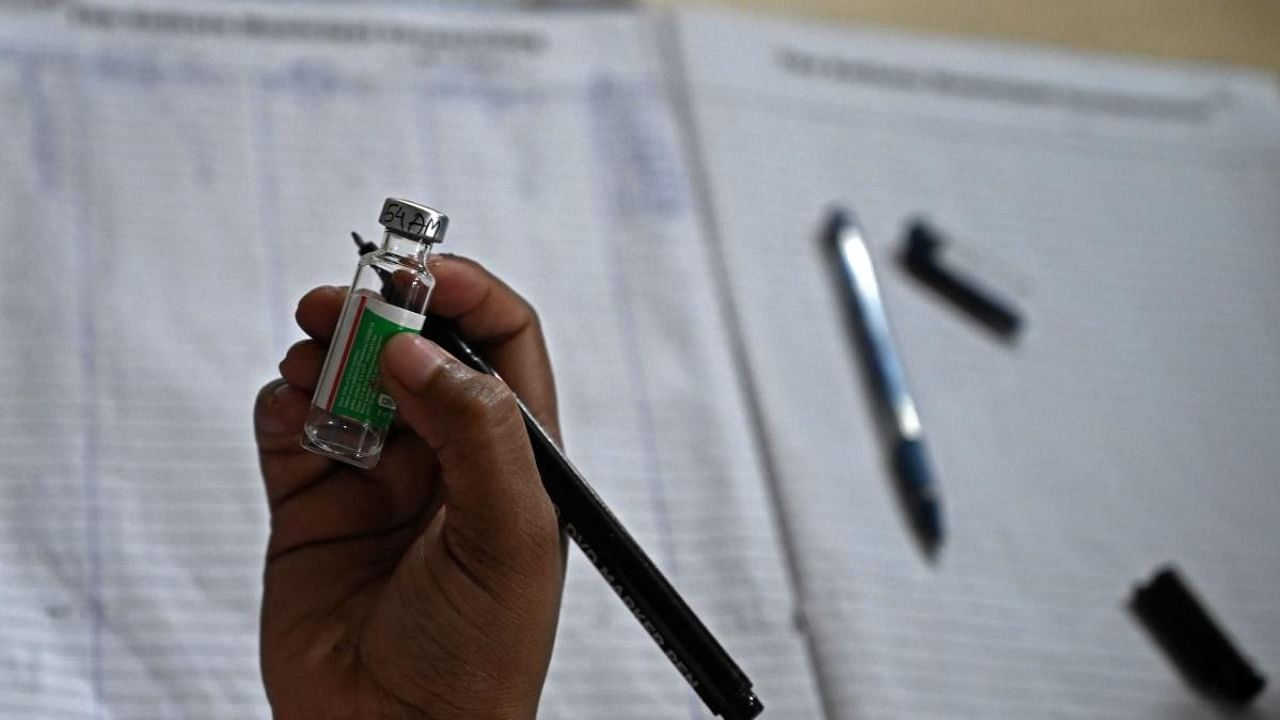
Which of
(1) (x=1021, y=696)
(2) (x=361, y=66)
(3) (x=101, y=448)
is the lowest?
(1) (x=1021, y=696)

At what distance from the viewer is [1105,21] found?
790 millimetres

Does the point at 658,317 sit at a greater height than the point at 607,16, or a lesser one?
lesser

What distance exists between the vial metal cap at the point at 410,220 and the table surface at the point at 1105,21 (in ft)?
1.45

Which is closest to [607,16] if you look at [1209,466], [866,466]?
[866,466]

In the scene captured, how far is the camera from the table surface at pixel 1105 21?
2.45ft

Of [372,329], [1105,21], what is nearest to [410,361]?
[372,329]

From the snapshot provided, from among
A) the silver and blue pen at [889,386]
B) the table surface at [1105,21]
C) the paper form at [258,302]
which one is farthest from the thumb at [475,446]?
the table surface at [1105,21]

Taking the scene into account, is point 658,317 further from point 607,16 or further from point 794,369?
point 607,16

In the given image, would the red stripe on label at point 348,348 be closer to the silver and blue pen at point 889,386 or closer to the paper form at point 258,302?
the paper form at point 258,302

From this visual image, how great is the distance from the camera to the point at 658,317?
0.59m

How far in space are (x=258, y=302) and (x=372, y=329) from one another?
203 millimetres

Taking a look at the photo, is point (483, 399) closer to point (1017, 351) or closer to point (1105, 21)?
point (1017, 351)

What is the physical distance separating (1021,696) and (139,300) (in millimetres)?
453

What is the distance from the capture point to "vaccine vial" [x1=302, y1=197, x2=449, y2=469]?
35 centimetres
